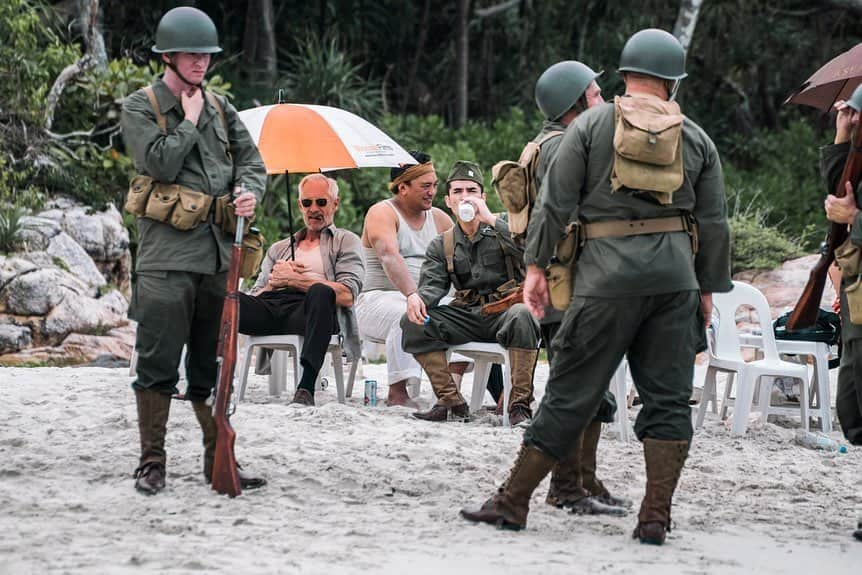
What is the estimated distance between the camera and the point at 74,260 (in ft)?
37.2

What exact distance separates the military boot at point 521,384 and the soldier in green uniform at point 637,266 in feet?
7.99

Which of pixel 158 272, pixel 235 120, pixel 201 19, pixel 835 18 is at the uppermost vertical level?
pixel 835 18

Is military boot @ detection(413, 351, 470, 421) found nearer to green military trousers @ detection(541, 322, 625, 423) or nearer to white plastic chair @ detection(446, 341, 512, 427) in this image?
white plastic chair @ detection(446, 341, 512, 427)

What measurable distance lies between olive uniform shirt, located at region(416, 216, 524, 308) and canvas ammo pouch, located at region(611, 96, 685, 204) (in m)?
2.84

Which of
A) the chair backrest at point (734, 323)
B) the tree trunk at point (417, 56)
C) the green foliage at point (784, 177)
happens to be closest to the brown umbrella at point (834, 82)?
the chair backrest at point (734, 323)

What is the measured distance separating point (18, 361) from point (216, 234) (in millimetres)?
5245

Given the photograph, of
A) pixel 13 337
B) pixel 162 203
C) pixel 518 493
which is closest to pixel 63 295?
pixel 13 337

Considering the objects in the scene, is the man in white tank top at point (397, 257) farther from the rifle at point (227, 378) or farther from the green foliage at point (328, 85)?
the green foliage at point (328, 85)

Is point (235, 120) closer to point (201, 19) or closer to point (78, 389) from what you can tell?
point (201, 19)

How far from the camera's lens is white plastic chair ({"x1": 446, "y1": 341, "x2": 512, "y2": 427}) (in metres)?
7.18

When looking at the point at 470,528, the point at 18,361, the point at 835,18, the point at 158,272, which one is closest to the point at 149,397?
the point at 158,272

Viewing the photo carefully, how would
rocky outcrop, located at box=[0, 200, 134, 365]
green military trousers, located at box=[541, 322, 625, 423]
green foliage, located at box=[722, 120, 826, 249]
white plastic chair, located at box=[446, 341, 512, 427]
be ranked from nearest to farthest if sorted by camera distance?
green military trousers, located at box=[541, 322, 625, 423], white plastic chair, located at box=[446, 341, 512, 427], rocky outcrop, located at box=[0, 200, 134, 365], green foliage, located at box=[722, 120, 826, 249]

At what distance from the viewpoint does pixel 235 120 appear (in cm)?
536

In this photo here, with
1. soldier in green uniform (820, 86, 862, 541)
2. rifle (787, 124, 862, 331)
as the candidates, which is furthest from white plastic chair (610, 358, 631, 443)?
soldier in green uniform (820, 86, 862, 541)
